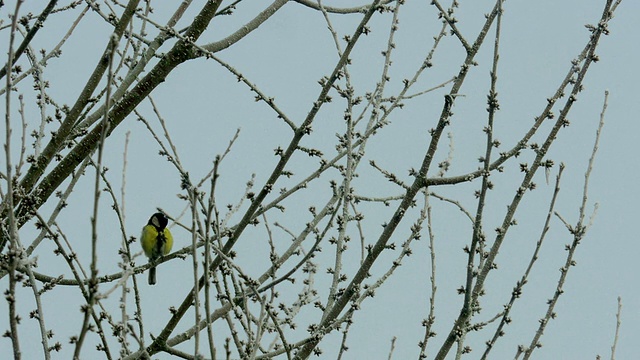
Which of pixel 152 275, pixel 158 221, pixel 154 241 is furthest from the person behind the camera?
pixel 158 221

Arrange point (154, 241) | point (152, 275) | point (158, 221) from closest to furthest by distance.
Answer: point (154, 241)
point (152, 275)
point (158, 221)

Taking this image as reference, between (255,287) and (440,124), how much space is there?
3.95 feet

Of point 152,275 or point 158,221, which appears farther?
point 158,221

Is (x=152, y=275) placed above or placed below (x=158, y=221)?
below

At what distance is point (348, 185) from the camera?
4.12m

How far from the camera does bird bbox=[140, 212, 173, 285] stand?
24.7ft

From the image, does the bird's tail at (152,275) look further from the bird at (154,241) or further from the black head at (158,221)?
the black head at (158,221)

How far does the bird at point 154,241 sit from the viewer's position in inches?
297

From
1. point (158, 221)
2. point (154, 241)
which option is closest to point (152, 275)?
point (158, 221)

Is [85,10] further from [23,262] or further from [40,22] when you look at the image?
[23,262]

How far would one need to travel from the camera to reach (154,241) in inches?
297

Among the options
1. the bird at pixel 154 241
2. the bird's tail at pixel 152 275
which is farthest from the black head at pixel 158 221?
the bird's tail at pixel 152 275

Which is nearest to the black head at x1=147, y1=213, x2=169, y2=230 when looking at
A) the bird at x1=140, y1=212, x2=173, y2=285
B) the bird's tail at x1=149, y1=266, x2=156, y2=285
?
the bird at x1=140, y1=212, x2=173, y2=285

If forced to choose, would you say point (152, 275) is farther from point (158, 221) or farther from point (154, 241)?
point (154, 241)
